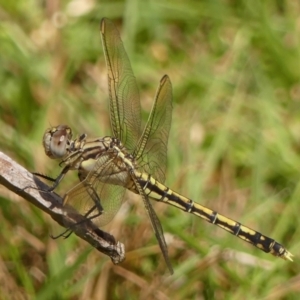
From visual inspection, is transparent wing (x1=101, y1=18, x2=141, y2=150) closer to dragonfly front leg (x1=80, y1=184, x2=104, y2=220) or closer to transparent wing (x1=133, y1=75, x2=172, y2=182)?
transparent wing (x1=133, y1=75, x2=172, y2=182)

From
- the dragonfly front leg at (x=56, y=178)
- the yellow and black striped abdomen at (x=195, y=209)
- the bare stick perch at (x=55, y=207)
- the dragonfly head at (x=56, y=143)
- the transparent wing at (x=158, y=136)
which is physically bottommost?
the bare stick perch at (x=55, y=207)

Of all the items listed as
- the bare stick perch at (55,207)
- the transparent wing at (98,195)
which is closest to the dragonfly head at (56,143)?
the transparent wing at (98,195)

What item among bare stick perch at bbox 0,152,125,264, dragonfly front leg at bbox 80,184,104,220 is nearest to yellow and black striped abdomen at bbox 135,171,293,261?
dragonfly front leg at bbox 80,184,104,220

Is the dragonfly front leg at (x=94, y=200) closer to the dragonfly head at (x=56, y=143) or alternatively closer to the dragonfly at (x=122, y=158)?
the dragonfly at (x=122, y=158)

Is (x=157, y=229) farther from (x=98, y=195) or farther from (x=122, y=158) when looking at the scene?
(x=122, y=158)

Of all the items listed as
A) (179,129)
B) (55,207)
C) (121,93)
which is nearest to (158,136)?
(121,93)

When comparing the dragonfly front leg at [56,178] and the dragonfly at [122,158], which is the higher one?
the dragonfly at [122,158]
